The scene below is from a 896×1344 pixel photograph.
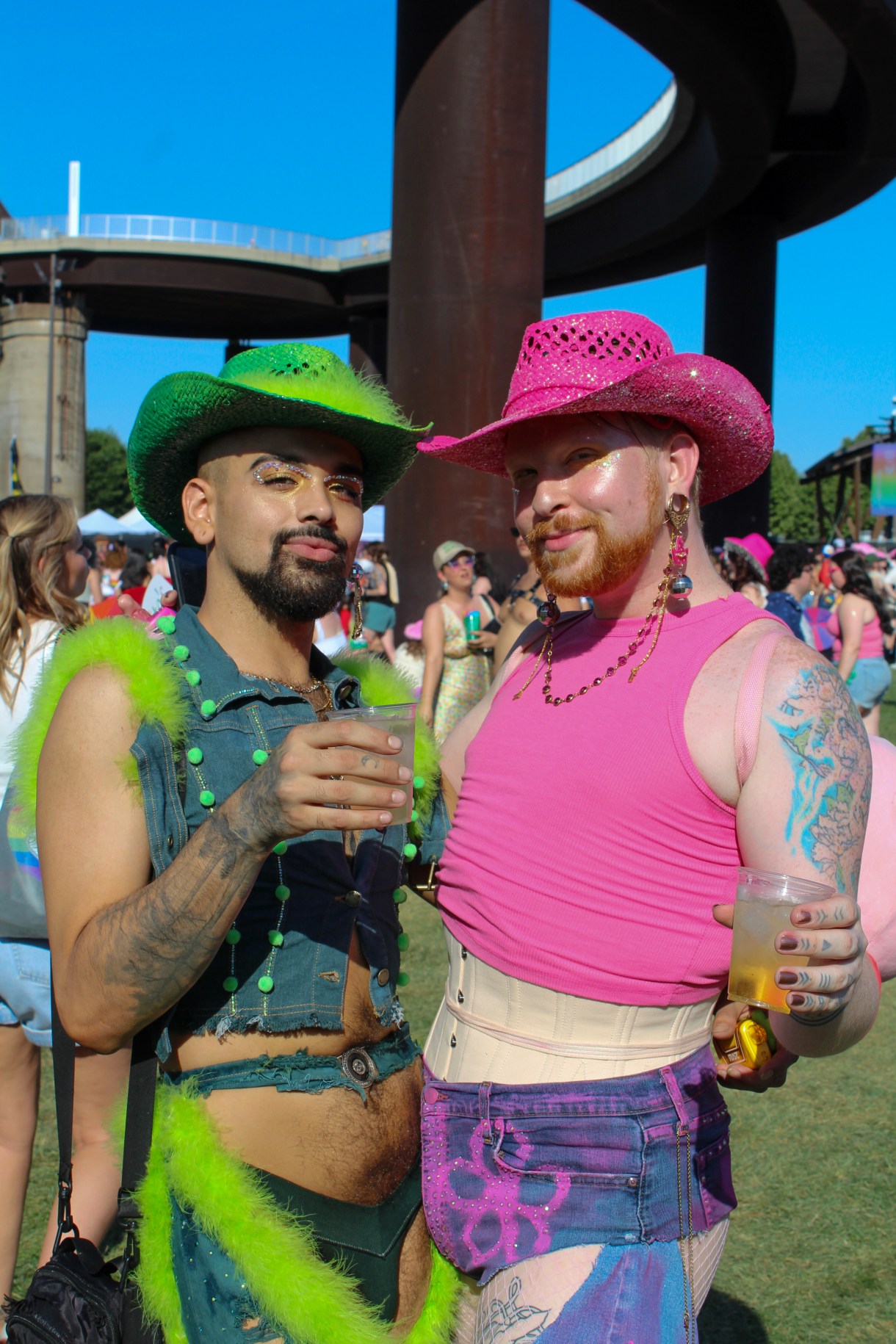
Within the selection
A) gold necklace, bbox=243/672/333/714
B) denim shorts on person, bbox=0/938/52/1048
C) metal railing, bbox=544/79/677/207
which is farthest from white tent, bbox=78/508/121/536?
gold necklace, bbox=243/672/333/714

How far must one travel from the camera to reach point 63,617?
3.87 meters

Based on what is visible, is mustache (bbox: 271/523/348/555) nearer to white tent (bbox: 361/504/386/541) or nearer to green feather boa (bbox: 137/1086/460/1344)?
green feather boa (bbox: 137/1086/460/1344)

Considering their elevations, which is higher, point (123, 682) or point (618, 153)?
point (618, 153)

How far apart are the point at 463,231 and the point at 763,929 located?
1150 cm

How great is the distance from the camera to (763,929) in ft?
5.43

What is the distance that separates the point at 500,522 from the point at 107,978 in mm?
11087

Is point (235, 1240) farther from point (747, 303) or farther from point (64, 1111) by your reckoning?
point (747, 303)

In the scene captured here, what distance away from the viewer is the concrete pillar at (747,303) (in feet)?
80.1

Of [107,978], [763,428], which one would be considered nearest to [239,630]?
[107,978]

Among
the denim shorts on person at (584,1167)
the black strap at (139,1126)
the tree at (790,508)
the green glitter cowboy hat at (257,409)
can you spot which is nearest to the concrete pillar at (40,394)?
the green glitter cowboy hat at (257,409)

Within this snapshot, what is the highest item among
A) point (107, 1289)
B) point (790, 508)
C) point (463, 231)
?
point (790, 508)

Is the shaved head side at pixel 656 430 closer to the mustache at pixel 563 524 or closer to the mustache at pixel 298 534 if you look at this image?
the mustache at pixel 563 524

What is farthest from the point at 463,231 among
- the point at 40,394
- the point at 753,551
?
the point at 40,394

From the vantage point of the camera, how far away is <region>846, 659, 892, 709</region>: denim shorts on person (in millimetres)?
10266
